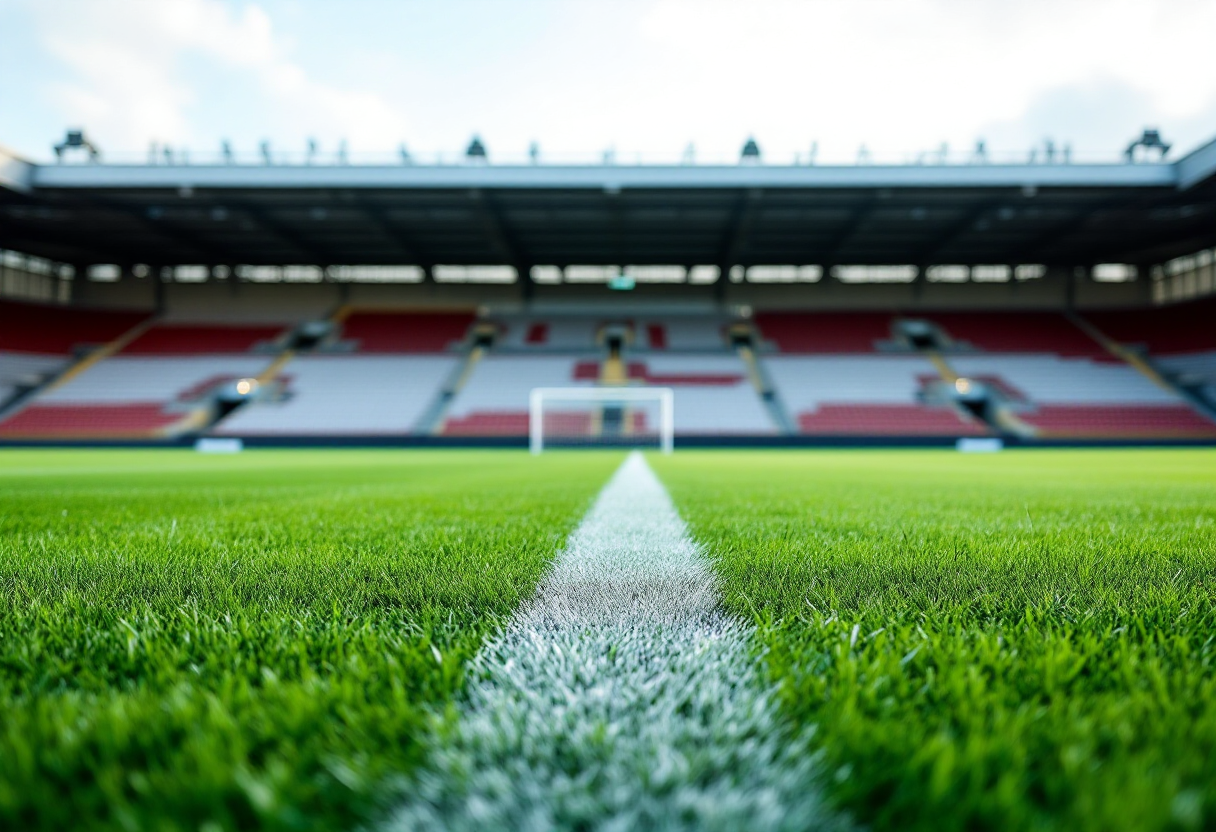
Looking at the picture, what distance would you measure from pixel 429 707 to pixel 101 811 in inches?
10.9

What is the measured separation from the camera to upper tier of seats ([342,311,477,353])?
23.3 meters

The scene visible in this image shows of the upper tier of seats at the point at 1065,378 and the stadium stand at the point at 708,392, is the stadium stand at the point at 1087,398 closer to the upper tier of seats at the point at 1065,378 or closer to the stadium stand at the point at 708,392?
the upper tier of seats at the point at 1065,378

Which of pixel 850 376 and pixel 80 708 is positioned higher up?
pixel 850 376

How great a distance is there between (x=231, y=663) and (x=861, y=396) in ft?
68.3

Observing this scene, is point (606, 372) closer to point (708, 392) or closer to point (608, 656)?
point (708, 392)

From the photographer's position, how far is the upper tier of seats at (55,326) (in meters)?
21.6

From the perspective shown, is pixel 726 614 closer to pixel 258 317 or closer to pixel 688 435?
pixel 688 435

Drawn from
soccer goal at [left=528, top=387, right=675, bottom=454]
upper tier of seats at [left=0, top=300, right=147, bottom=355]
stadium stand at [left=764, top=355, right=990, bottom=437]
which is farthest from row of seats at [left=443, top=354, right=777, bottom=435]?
upper tier of seats at [left=0, top=300, right=147, bottom=355]

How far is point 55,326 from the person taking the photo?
75.1ft

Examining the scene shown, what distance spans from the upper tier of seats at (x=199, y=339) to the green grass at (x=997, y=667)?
25.1m

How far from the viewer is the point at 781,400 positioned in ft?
65.9

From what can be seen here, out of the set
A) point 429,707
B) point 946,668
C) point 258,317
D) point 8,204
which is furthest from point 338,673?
point 258,317

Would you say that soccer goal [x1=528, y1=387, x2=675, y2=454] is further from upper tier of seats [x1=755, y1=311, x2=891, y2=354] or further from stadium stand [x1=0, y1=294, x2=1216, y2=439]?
upper tier of seats [x1=755, y1=311, x2=891, y2=354]

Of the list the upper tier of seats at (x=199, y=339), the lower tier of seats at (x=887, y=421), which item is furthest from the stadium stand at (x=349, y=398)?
the lower tier of seats at (x=887, y=421)
